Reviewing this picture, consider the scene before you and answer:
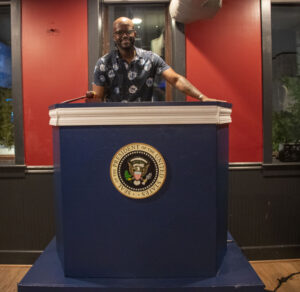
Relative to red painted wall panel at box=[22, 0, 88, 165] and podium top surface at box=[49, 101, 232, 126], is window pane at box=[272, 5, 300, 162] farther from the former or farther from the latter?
podium top surface at box=[49, 101, 232, 126]

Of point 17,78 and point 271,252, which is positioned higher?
point 17,78

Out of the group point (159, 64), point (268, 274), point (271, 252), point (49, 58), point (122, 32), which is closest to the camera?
point (122, 32)

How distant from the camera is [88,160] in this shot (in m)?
1.40

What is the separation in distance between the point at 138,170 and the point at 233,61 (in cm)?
210

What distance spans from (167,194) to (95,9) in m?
2.25

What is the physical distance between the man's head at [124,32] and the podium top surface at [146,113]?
1.83 feet

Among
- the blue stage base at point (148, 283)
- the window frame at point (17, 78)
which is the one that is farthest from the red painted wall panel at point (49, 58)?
the blue stage base at point (148, 283)

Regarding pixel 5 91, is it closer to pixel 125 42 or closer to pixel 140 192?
pixel 125 42

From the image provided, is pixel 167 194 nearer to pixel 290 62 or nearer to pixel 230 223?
pixel 230 223

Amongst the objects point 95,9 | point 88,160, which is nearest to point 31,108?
point 95,9

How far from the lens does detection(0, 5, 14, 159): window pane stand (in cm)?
326

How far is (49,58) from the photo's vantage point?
3062mm

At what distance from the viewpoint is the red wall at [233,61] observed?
3066 millimetres

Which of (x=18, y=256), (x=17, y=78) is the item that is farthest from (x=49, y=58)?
(x=18, y=256)
